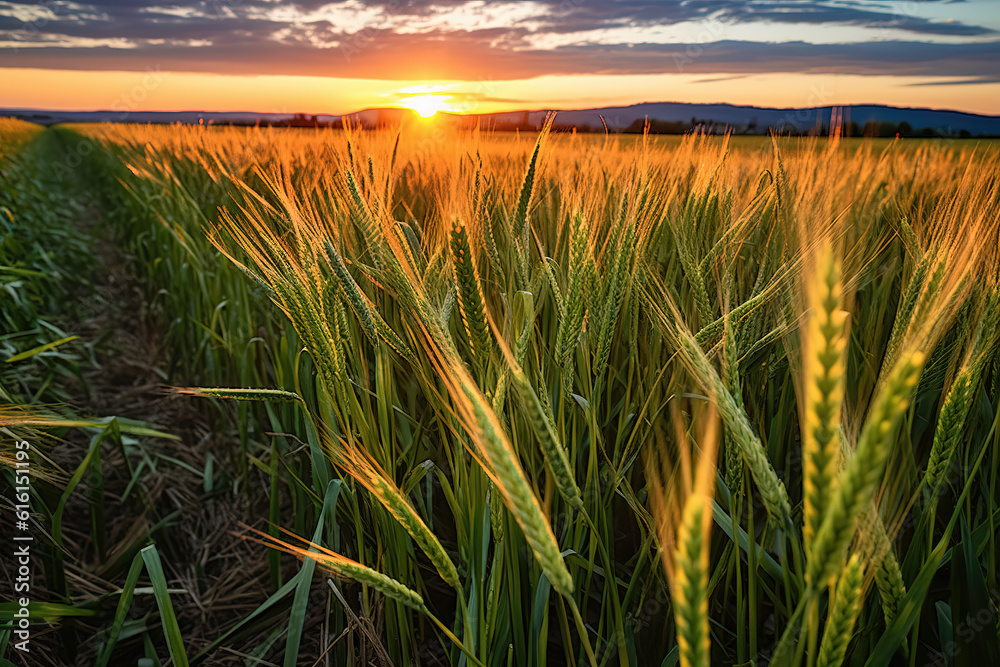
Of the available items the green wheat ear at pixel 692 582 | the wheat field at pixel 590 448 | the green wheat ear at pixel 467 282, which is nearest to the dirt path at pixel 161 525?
the wheat field at pixel 590 448

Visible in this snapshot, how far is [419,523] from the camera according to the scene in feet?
1.72

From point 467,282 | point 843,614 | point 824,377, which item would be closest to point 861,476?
point 824,377

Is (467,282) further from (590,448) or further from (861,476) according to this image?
(861,476)

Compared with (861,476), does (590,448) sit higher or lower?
lower

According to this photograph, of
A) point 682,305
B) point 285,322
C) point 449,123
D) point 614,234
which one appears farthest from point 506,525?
point 449,123

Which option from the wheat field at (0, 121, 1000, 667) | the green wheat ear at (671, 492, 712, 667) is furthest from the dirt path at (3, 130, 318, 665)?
the green wheat ear at (671, 492, 712, 667)

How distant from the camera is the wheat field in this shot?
0.51 metres

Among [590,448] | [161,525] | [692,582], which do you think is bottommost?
[161,525]

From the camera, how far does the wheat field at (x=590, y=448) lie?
1.66 feet

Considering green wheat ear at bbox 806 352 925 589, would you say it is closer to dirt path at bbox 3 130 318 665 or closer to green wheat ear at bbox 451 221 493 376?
green wheat ear at bbox 451 221 493 376

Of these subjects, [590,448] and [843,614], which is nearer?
[843,614]

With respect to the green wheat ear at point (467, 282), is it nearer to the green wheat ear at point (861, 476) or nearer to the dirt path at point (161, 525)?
the green wheat ear at point (861, 476)

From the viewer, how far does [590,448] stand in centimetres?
75

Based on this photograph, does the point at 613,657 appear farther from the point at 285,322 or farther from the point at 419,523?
the point at 285,322
